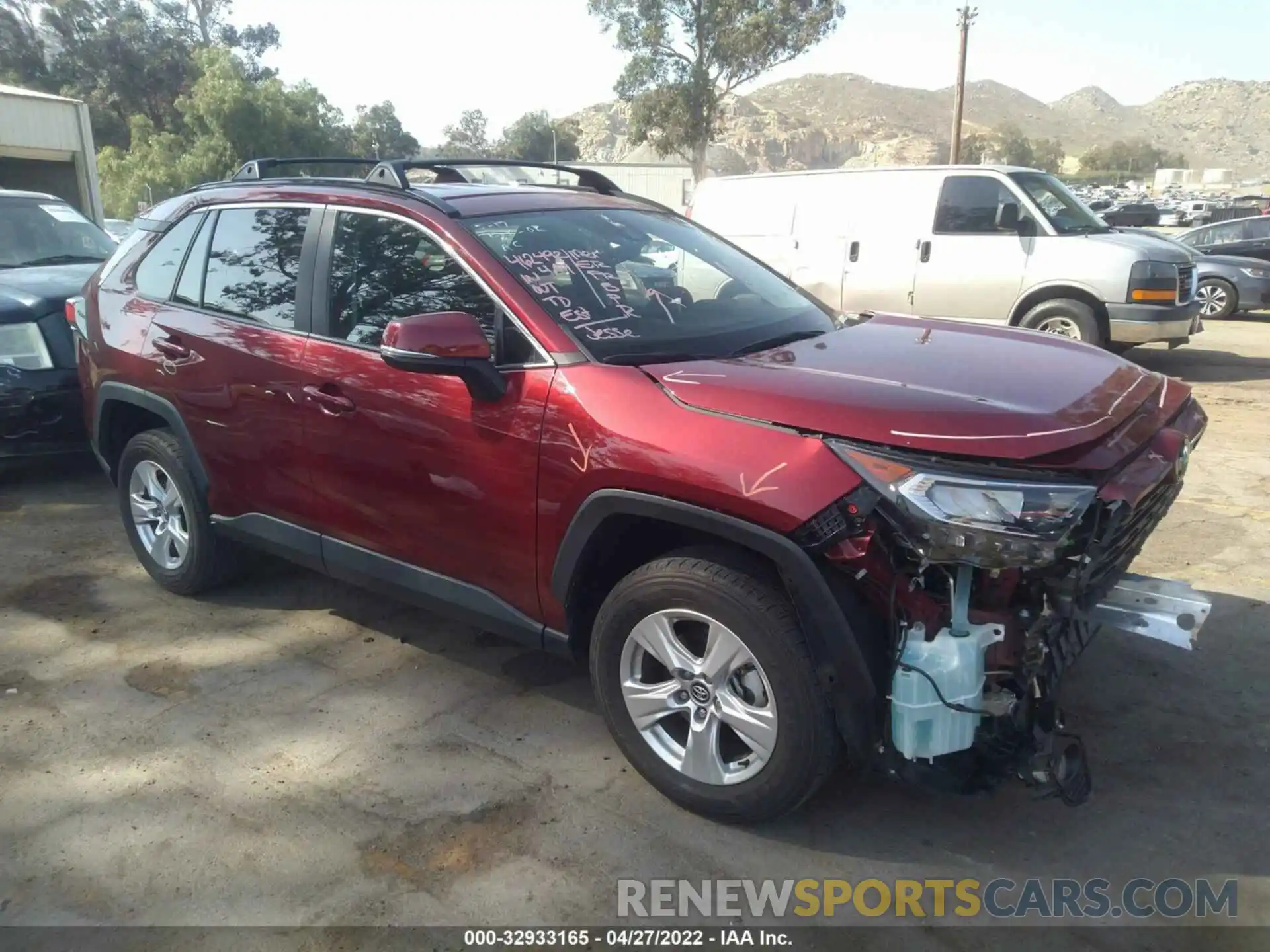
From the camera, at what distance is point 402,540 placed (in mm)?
3539

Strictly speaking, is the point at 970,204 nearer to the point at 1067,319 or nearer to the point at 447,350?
the point at 1067,319

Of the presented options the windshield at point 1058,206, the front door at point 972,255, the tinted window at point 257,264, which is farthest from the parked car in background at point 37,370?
the windshield at point 1058,206

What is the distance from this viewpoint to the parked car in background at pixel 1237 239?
15398 mm

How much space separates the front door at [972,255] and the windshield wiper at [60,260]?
7264 millimetres

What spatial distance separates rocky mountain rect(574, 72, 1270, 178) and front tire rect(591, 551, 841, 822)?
362 ft

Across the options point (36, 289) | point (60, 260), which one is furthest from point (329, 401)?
point (60, 260)

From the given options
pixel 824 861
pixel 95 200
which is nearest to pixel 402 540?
pixel 824 861

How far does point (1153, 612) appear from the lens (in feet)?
9.32

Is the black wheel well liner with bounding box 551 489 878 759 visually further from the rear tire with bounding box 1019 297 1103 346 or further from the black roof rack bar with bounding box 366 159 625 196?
the rear tire with bounding box 1019 297 1103 346

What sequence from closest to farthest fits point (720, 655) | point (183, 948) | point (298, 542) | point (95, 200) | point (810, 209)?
point (183, 948)
point (720, 655)
point (298, 542)
point (810, 209)
point (95, 200)

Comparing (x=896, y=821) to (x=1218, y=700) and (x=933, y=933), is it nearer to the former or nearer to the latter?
(x=933, y=933)

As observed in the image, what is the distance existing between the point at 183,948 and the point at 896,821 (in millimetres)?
1988

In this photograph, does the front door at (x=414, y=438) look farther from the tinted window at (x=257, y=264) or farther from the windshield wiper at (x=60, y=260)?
the windshield wiper at (x=60, y=260)

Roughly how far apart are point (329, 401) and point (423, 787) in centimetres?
140
